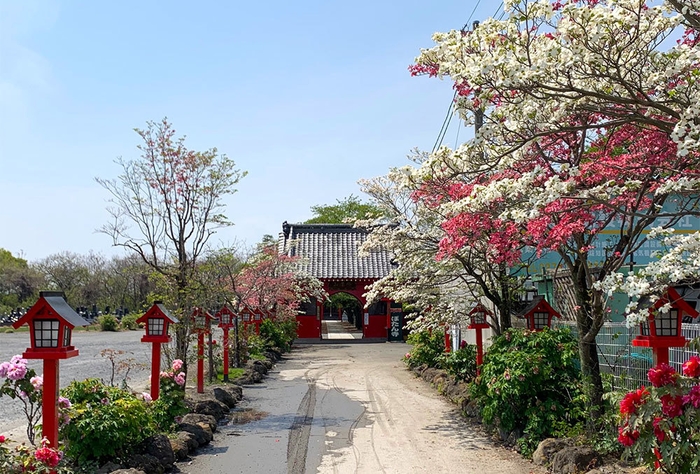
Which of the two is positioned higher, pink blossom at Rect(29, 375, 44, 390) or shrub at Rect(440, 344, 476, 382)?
pink blossom at Rect(29, 375, 44, 390)

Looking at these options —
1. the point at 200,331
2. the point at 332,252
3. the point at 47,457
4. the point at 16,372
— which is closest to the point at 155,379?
the point at 16,372

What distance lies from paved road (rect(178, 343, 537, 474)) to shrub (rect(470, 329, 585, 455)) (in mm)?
449

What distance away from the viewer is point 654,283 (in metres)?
5.75

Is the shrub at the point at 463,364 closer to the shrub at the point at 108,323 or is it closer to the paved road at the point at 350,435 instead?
the paved road at the point at 350,435

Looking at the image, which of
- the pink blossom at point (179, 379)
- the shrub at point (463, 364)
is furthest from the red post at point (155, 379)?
the shrub at point (463, 364)

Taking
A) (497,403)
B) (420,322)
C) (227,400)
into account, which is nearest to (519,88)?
(497,403)

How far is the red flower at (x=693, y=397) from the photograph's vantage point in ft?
15.0

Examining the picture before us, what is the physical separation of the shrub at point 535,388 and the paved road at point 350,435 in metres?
0.45

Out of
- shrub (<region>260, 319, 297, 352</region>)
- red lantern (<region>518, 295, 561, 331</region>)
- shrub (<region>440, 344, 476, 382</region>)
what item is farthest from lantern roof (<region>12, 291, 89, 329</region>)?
shrub (<region>260, 319, 297, 352</region>)

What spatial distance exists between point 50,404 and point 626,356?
6634 mm

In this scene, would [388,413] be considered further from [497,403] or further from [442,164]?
[442,164]

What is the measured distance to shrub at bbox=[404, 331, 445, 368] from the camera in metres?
16.7

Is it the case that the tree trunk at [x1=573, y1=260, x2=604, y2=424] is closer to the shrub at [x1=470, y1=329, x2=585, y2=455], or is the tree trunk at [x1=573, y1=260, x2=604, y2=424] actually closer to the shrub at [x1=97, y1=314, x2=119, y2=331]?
the shrub at [x1=470, y1=329, x2=585, y2=455]

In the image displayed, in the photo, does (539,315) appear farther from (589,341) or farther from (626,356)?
(589,341)
